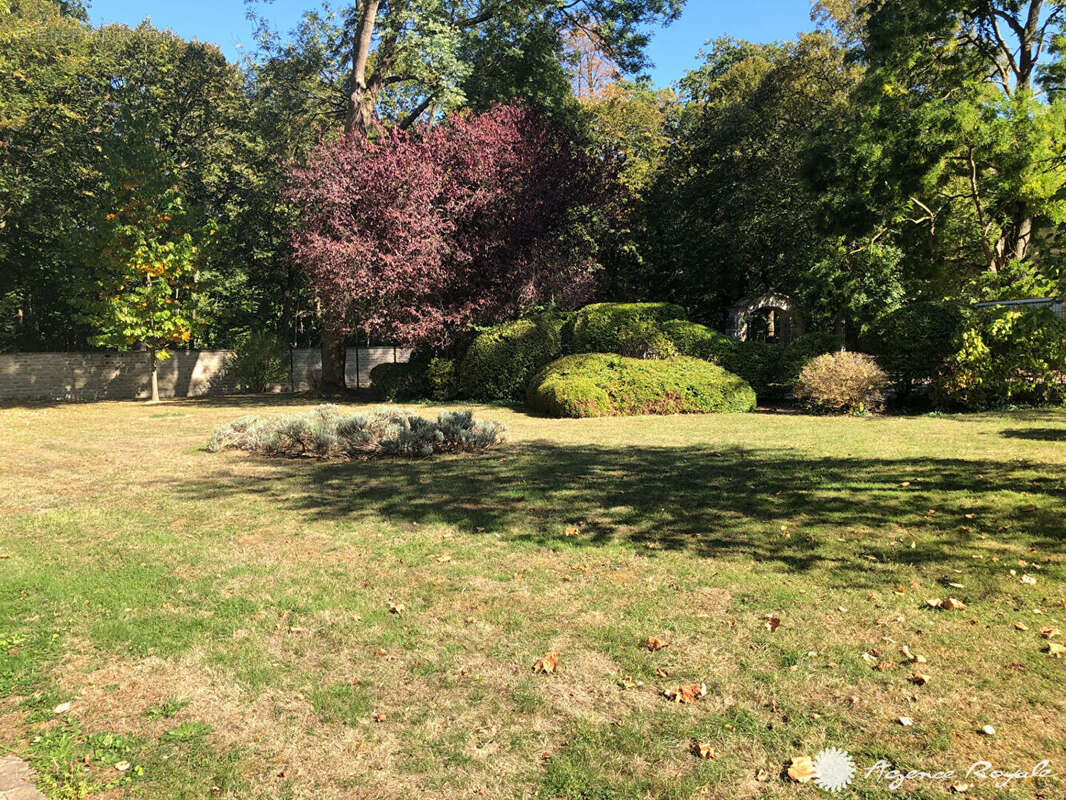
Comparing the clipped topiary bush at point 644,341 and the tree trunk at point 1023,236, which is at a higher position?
the tree trunk at point 1023,236

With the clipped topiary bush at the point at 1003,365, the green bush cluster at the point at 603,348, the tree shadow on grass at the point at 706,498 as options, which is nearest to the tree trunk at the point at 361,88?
the green bush cluster at the point at 603,348

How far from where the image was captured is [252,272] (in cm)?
2727

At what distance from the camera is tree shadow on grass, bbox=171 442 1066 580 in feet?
16.2

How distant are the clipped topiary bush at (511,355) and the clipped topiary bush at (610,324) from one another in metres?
0.54

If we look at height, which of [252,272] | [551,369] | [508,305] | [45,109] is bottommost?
[551,369]

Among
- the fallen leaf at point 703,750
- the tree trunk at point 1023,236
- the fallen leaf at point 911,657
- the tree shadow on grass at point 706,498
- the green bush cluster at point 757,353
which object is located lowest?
the fallen leaf at point 703,750

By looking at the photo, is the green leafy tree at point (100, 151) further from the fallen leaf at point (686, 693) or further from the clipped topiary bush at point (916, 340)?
the fallen leaf at point (686, 693)

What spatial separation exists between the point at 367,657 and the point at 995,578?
12.3ft

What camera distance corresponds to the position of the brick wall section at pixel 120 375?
21.9m

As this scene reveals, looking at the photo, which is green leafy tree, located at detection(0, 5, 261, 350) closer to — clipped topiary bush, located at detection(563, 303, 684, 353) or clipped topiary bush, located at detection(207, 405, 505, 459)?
clipped topiary bush, located at detection(563, 303, 684, 353)

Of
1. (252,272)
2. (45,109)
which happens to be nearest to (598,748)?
(252,272)

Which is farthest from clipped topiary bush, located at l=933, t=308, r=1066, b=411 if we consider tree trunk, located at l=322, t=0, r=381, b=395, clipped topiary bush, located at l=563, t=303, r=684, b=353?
tree trunk, located at l=322, t=0, r=381, b=395

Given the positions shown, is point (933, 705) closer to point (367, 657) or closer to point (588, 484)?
point (367, 657)

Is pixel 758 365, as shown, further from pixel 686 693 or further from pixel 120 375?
pixel 120 375
